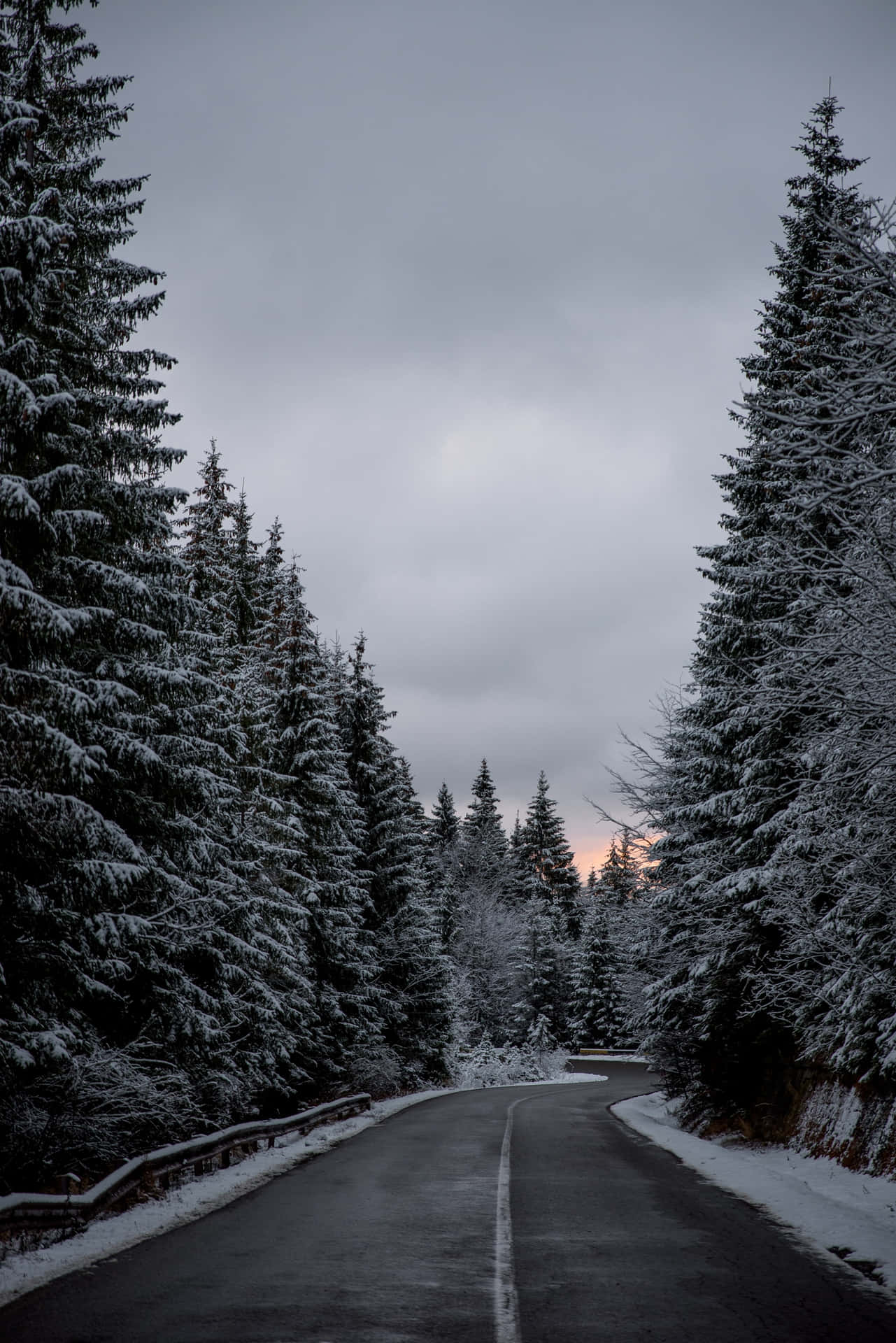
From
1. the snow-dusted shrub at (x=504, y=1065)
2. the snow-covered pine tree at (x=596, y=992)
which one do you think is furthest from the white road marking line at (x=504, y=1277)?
the snow-covered pine tree at (x=596, y=992)

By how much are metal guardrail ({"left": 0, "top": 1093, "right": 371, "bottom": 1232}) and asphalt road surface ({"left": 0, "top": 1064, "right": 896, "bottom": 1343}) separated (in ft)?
2.89

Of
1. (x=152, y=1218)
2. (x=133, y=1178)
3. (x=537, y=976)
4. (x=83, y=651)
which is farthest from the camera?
(x=537, y=976)

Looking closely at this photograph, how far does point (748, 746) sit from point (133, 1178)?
11.7 metres

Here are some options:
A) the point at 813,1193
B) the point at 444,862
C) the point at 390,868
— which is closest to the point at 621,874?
the point at 390,868

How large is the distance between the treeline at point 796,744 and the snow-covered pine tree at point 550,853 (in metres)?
78.4

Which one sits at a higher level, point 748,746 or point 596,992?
point 748,746

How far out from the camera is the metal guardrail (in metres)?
8.83

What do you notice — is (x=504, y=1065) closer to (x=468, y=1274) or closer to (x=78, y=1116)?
(x=78, y=1116)

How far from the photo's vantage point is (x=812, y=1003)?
15078mm

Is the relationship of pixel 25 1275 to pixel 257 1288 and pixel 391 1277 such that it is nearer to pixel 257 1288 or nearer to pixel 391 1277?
pixel 257 1288

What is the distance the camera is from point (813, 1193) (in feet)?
41.1

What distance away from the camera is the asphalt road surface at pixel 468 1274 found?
6.60 m

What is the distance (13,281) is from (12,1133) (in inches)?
386

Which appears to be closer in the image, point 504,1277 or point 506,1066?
point 504,1277
